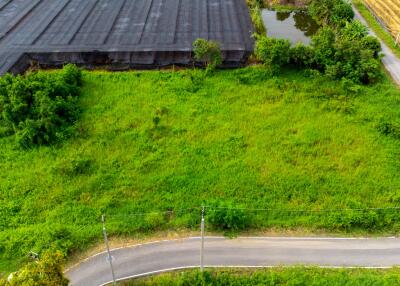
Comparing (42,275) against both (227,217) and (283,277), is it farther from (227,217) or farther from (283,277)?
(283,277)

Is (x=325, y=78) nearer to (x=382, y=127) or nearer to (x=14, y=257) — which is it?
(x=382, y=127)

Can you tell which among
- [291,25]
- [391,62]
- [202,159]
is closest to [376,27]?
[391,62]

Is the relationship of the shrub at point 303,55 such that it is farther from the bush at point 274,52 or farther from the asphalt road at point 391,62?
the asphalt road at point 391,62

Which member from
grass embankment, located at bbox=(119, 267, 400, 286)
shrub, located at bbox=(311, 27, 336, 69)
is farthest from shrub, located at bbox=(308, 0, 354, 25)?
grass embankment, located at bbox=(119, 267, 400, 286)

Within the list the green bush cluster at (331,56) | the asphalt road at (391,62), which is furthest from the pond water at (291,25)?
the asphalt road at (391,62)

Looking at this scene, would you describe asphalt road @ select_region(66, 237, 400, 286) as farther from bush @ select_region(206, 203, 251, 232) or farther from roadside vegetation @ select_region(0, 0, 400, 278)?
roadside vegetation @ select_region(0, 0, 400, 278)

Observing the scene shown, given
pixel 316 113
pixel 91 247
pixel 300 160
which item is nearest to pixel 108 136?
pixel 91 247

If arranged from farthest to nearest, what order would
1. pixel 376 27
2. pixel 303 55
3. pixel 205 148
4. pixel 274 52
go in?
pixel 376 27, pixel 303 55, pixel 274 52, pixel 205 148
